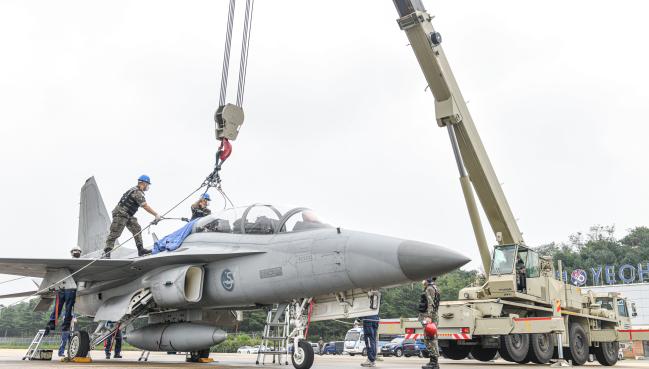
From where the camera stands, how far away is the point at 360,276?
7227 mm

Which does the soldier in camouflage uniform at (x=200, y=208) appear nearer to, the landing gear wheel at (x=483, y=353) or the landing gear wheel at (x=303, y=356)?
the landing gear wheel at (x=303, y=356)

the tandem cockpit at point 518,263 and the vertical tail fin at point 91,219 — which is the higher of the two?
the vertical tail fin at point 91,219

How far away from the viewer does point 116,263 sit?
9.53 metres

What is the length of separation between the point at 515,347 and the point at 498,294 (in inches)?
41.7

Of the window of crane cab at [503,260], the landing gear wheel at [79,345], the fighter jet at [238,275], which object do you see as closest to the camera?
the fighter jet at [238,275]

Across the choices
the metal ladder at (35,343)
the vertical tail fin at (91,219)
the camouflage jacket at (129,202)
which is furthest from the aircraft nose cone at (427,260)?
the vertical tail fin at (91,219)

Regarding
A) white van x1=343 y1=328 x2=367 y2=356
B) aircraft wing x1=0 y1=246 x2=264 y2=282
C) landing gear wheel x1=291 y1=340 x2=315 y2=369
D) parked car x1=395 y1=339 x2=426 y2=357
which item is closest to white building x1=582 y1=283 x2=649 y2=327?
parked car x1=395 y1=339 x2=426 y2=357

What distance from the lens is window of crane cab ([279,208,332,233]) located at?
8.30 meters

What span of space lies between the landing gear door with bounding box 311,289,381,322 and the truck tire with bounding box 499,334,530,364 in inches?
191

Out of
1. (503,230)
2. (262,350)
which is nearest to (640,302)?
(503,230)

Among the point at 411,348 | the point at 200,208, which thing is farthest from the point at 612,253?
the point at 200,208

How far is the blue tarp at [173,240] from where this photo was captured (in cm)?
983

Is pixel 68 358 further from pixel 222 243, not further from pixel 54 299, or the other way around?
pixel 222 243

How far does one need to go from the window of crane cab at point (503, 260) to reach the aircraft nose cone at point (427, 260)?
6.08m
